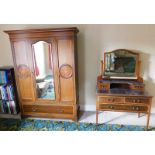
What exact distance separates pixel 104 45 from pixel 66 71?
85cm

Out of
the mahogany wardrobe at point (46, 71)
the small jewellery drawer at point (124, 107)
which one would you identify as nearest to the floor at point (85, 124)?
the mahogany wardrobe at point (46, 71)

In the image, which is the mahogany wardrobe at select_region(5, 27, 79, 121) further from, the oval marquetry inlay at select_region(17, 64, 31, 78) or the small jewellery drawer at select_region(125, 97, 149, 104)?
the small jewellery drawer at select_region(125, 97, 149, 104)

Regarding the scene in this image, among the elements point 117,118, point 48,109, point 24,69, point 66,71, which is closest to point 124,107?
point 117,118

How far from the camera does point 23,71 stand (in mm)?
2227

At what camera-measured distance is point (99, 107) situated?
218 cm

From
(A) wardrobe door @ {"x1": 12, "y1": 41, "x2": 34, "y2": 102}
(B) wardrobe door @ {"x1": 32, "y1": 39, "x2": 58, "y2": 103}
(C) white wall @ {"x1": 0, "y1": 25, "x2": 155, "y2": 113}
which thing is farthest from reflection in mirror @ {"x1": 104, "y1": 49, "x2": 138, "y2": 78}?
(A) wardrobe door @ {"x1": 12, "y1": 41, "x2": 34, "y2": 102}

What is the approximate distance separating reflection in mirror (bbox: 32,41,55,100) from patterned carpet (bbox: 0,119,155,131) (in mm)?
461

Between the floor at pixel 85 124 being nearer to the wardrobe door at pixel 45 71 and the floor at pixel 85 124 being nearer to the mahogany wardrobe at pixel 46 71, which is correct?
the mahogany wardrobe at pixel 46 71

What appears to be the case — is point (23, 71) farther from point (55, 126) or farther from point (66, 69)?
point (55, 126)

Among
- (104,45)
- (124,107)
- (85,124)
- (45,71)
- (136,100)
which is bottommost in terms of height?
(85,124)

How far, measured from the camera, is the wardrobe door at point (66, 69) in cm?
201
